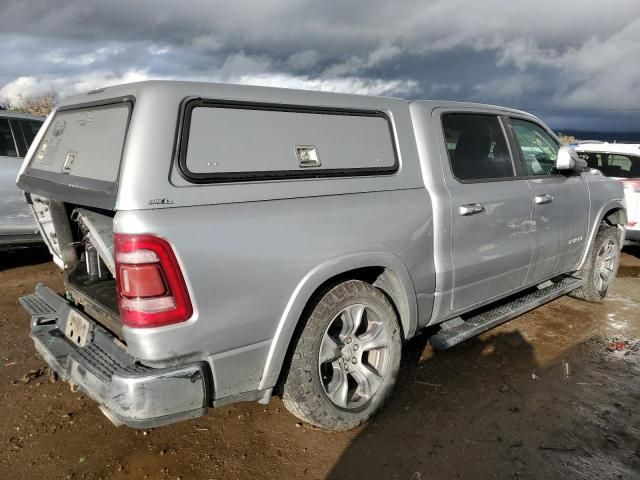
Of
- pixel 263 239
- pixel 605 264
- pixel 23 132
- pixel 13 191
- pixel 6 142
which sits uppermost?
pixel 23 132

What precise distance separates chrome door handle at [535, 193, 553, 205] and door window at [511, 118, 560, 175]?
0.70 feet

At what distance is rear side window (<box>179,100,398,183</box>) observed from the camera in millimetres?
2326

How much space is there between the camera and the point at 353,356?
300cm

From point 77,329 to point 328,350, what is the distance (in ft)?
4.41

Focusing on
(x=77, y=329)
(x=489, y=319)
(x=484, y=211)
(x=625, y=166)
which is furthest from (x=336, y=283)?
(x=625, y=166)

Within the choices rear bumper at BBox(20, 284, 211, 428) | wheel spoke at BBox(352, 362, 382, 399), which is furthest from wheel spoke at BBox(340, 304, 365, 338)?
rear bumper at BBox(20, 284, 211, 428)

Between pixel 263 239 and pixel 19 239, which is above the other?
pixel 263 239

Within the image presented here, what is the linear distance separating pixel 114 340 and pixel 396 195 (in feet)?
5.65

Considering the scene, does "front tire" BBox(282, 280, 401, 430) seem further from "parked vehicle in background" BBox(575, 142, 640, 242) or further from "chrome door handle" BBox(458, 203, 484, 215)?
"parked vehicle in background" BBox(575, 142, 640, 242)

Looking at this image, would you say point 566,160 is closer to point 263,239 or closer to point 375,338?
point 375,338

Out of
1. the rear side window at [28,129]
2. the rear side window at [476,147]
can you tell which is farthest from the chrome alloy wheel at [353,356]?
the rear side window at [28,129]

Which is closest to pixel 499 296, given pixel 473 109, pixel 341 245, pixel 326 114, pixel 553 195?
pixel 553 195

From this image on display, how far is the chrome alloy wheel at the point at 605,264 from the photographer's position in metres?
5.25

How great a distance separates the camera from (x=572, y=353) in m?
4.18
